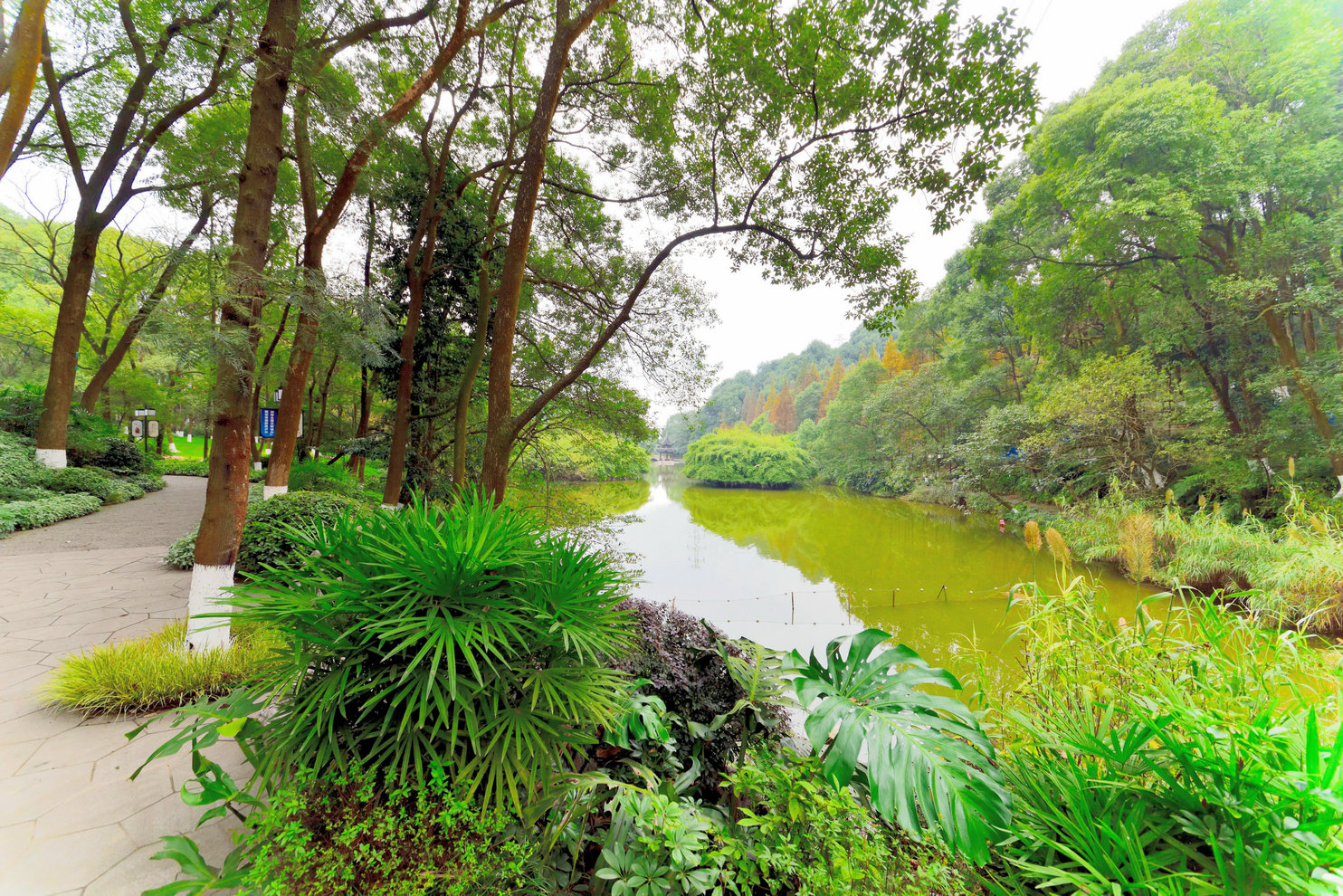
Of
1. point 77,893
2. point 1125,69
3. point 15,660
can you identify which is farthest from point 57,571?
point 1125,69

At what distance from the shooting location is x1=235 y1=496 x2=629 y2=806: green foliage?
972 mm

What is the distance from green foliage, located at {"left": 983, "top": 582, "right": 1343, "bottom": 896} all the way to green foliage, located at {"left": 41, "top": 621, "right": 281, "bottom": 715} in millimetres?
2654

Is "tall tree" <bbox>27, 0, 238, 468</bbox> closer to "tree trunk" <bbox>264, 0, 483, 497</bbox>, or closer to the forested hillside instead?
"tree trunk" <bbox>264, 0, 483, 497</bbox>

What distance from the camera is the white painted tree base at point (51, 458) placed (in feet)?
Result: 19.6

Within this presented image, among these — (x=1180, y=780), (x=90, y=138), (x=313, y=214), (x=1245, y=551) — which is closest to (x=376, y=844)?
(x=1180, y=780)

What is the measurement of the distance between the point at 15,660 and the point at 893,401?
1551 cm

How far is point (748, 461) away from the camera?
69.3 feet

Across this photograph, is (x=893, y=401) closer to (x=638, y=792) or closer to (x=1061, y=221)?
(x=1061, y=221)

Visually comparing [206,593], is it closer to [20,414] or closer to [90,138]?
A: [90,138]

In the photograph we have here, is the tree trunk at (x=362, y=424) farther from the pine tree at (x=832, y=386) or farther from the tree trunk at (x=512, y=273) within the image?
the pine tree at (x=832, y=386)

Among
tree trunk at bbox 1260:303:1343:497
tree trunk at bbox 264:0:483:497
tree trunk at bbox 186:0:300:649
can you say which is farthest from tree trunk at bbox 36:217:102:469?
tree trunk at bbox 1260:303:1343:497

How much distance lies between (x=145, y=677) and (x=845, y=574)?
7351mm

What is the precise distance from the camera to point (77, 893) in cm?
105

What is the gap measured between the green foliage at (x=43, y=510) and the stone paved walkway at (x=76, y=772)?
7.93ft
